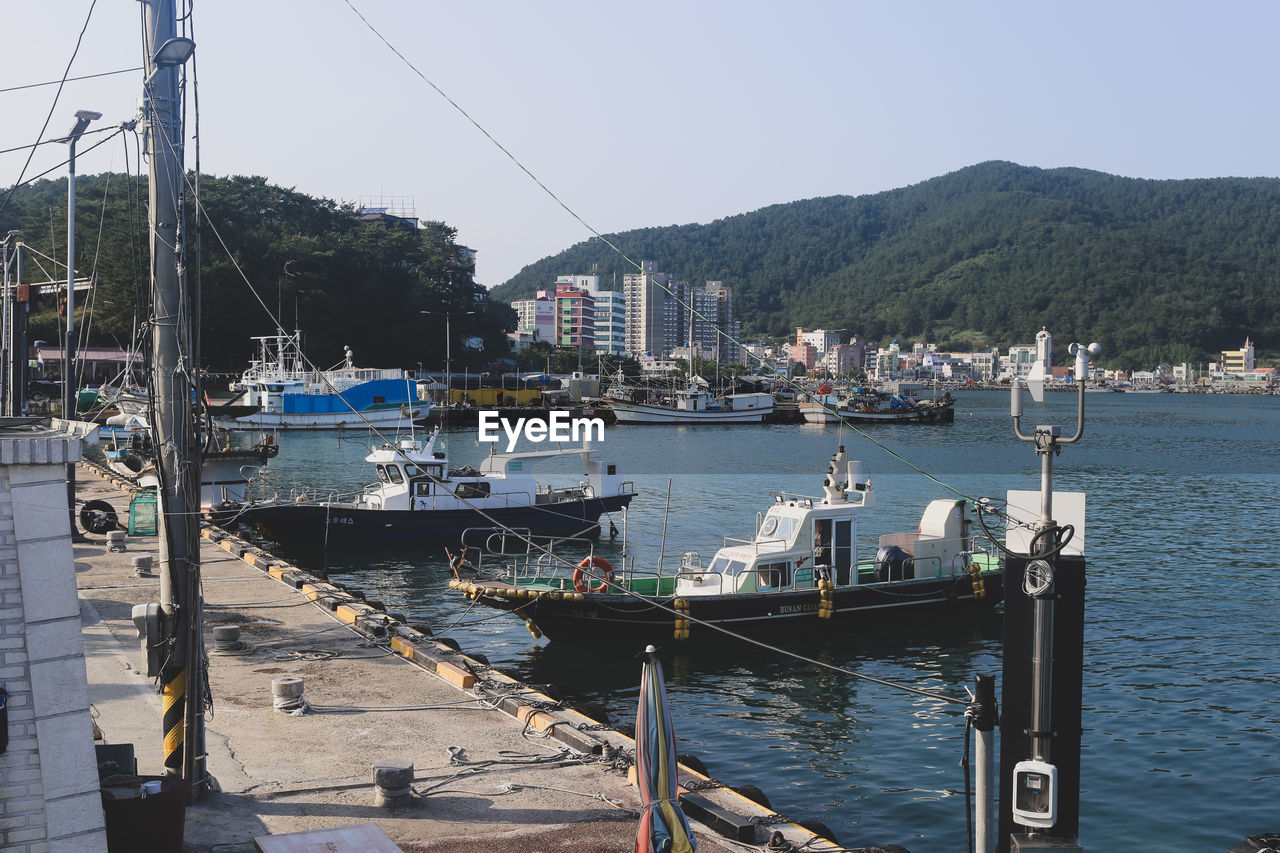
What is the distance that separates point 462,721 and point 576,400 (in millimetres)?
110011

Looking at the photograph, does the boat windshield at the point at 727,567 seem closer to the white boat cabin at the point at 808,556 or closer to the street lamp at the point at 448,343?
the white boat cabin at the point at 808,556

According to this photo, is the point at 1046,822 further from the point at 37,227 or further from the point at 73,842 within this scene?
the point at 37,227

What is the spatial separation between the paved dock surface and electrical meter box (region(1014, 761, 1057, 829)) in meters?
3.33

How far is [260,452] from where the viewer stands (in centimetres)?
3728

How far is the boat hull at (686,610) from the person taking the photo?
2105 cm

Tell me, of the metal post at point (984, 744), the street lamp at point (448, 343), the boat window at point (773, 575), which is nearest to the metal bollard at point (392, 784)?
the metal post at point (984, 744)

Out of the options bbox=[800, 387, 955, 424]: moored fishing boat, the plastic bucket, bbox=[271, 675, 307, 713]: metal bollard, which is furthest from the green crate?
bbox=[800, 387, 955, 424]: moored fishing boat

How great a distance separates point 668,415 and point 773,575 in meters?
90.0

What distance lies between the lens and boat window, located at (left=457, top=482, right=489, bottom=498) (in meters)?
34.0

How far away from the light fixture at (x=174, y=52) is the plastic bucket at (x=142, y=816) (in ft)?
20.8

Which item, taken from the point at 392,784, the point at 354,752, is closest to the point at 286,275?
the point at 354,752

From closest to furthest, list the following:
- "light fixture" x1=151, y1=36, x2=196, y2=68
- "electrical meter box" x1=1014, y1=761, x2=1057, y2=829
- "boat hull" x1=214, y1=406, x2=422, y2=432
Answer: "electrical meter box" x1=1014, y1=761, x2=1057, y2=829, "light fixture" x1=151, y1=36, x2=196, y2=68, "boat hull" x1=214, y1=406, x2=422, y2=432

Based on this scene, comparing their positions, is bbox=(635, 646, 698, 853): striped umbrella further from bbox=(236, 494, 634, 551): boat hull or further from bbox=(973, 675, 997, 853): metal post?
bbox=(236, 494, 634, 551): boat hull

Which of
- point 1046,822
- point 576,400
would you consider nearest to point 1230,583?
point 1046,822
